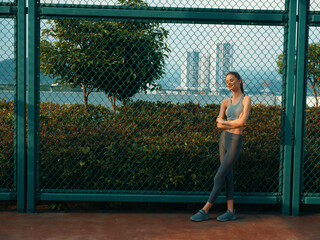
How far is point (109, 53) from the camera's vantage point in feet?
22.0

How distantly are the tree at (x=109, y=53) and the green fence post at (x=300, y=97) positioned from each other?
1.77 m

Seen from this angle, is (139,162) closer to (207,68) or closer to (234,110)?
(234,110)

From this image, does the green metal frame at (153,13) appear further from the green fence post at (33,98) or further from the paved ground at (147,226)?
the paved ground at (147,226)

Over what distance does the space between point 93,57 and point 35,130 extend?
2.39 meters

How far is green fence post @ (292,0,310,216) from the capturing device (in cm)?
454

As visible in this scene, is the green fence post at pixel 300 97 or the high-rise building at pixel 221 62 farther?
the high-rise building at pixel 221 62

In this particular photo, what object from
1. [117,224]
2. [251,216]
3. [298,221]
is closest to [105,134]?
[117,224]

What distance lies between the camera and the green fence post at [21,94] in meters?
4.48

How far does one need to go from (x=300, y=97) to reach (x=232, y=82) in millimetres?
846

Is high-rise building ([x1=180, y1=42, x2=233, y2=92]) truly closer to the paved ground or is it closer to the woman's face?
the woman's face

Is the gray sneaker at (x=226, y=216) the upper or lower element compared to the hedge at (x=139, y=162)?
lower

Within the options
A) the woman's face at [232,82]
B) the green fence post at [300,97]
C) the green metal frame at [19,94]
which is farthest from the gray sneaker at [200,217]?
the green metal frame at [19,94]

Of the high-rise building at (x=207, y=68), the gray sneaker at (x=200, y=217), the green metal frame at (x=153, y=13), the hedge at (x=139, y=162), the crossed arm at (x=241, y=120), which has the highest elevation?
the green metal frame at (x=153, y=13)

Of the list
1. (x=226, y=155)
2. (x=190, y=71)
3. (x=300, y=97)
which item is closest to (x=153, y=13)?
(x=190, y=71)
